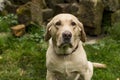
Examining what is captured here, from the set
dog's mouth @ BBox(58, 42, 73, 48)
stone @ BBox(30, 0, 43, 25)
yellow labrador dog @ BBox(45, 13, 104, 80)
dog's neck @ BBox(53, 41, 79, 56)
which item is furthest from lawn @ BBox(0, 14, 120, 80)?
dog's mouth @ BBox(58, 42, 73, 48)

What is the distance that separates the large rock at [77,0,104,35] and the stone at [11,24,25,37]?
87 centimetres

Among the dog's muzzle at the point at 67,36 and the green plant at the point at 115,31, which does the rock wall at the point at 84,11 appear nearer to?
the green plant at the point at 115,31

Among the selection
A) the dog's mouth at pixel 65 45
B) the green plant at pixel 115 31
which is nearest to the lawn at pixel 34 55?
the green plant at pixel 115 31

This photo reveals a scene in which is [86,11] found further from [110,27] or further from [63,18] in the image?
[63,18]

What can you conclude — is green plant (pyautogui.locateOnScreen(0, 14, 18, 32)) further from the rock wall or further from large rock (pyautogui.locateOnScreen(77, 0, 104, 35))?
large rock (pyautogui.locateOnScreen(77, 0, 104, 35))

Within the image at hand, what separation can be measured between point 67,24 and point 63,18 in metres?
0.08

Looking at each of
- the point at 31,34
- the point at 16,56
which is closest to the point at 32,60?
the point at 16,56

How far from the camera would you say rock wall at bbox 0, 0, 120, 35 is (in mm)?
5789

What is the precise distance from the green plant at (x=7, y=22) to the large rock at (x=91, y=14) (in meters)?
1.06

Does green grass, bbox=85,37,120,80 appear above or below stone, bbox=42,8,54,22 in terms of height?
below

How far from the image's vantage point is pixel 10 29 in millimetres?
5914

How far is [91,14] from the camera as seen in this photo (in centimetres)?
578

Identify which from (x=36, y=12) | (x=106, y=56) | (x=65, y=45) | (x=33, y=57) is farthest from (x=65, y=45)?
(x=36, y=12)

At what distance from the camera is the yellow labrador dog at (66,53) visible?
3.94 m
